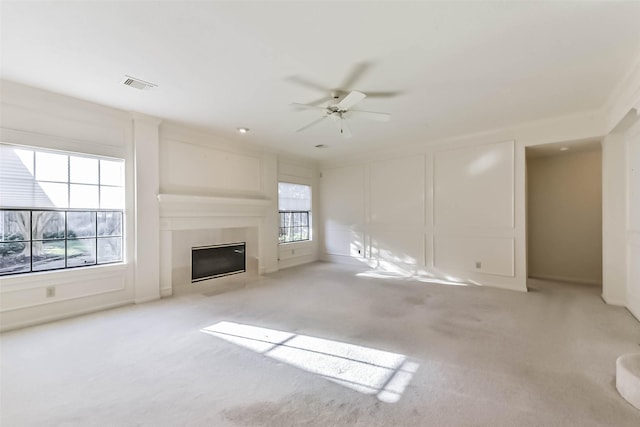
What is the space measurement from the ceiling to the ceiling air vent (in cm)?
6

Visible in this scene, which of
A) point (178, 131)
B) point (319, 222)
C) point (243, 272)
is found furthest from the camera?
point (319, 222)

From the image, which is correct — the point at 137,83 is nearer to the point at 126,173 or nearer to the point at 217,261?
the point at 126,173

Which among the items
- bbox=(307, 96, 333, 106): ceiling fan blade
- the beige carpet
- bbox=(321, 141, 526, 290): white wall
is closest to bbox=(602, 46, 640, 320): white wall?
the beige carpet

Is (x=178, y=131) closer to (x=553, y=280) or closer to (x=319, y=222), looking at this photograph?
(x=319, y=222)

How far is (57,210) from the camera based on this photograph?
3264 mm

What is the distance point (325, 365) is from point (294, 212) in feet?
15.0

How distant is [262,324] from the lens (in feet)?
10.1

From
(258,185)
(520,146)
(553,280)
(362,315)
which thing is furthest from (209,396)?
(553,280)

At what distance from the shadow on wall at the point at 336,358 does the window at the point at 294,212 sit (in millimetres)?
3522

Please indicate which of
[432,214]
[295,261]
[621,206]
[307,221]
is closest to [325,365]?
[432,214]

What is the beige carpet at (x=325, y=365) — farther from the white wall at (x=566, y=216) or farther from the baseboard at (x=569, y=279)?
the white wall at (x=566, y=216)

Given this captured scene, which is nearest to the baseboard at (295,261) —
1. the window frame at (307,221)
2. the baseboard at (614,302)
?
the window frame at (307,221)

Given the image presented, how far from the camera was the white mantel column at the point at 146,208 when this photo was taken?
381 cm

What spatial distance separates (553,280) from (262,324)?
17.7 ft
